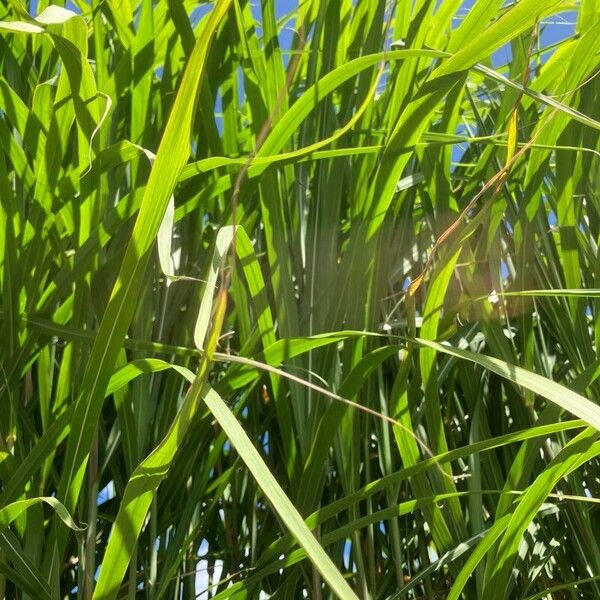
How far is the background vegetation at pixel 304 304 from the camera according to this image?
48 cm

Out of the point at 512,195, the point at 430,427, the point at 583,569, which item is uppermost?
the point at 512,195

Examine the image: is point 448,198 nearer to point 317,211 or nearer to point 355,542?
point 317,211

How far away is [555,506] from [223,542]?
231mm

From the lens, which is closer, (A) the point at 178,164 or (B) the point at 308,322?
(A) the point at 178,164

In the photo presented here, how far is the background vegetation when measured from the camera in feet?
1.57

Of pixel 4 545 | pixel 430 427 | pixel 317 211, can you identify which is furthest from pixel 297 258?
pixel 4 545

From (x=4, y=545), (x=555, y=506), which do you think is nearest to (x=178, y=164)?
(x=4, y=545)

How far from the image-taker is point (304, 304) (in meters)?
0.59

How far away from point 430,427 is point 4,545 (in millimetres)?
256

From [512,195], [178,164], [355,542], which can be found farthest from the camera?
Result: [512,195]

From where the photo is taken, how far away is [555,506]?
0.55 meters

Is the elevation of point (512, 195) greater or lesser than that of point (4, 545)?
greater

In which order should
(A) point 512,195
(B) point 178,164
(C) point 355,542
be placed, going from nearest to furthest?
(B) point 178,164, (C) point 355,542, (A) point 512,195

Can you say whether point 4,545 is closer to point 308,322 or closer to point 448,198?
point 308,322
